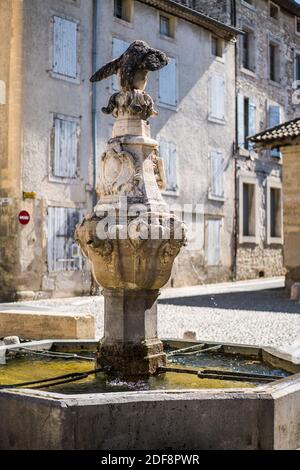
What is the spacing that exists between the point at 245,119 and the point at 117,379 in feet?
61.4

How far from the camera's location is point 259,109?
2305 centimetres

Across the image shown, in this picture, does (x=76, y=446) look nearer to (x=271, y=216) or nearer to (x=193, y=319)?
(x=193, y=319)

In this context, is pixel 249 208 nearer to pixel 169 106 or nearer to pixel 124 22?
pixel 169 106

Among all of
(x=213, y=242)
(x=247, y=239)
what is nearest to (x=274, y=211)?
(x=247, y=239)

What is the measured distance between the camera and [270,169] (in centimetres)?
2339

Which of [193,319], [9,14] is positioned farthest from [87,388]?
[9,14]

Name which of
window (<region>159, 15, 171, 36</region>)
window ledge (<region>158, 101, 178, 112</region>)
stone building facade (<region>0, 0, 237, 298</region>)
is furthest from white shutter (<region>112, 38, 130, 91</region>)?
window (<region>159, 15, 171, 36</region>)

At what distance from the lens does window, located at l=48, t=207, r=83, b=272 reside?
601 inches

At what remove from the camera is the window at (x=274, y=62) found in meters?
24.3

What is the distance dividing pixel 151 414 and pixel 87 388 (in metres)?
1.00

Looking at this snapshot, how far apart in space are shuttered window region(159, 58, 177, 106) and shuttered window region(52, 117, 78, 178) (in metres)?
3.61

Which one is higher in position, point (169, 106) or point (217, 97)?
point (217, 97)

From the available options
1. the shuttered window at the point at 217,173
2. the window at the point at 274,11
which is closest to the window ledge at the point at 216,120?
the shuttered window at the point at 217,173

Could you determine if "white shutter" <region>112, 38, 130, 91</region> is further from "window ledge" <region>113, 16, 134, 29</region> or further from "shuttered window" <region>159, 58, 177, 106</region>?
"shuttered window" <region>159, 58, 177, 106</region>
